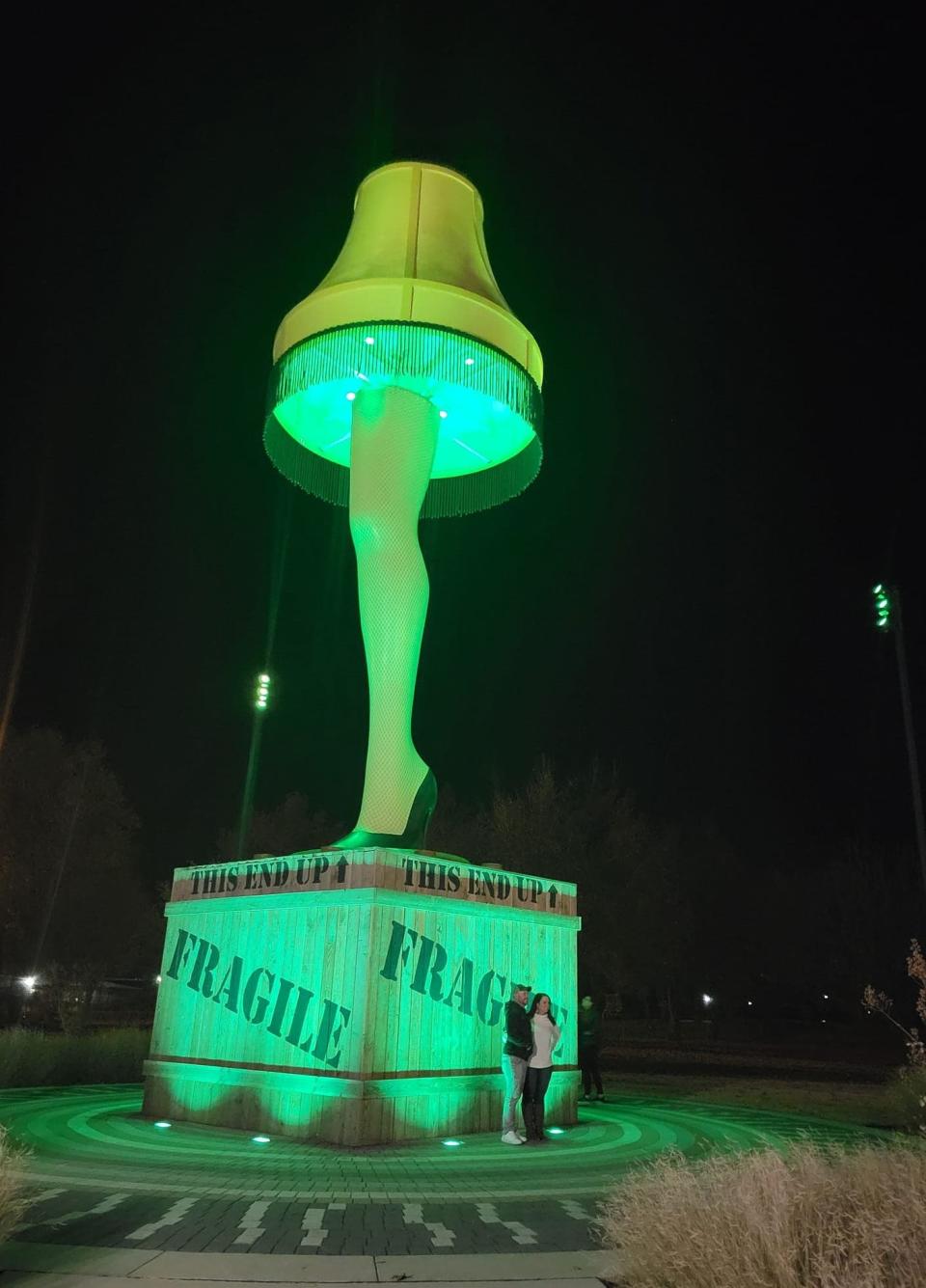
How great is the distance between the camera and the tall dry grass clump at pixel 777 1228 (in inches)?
163

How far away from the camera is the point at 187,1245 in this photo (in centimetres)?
543

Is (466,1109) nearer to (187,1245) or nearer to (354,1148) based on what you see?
(354,1148)

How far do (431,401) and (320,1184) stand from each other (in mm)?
9548

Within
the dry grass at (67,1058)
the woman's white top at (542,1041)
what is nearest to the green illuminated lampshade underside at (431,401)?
the woman's white top at (542,1041)

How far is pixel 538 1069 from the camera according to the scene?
1002 cm

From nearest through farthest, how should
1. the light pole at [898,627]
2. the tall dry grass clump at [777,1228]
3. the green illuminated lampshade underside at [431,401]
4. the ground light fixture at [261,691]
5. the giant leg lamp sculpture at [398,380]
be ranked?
the tall dry grass clump at [777,1228] → the giant leg lamp sculpture at [398,380] → the green illuminated lampshade underside at [431,401] → the light pole at [898,627] → the ground light fixture at [261,691]

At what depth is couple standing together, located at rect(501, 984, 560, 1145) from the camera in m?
9.95

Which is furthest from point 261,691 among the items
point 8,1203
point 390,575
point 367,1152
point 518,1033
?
point 8,1203

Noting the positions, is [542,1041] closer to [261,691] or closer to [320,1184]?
[320,1184]

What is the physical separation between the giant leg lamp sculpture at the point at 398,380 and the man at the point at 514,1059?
246 cm

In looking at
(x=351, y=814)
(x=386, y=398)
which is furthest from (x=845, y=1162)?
(x=351, y=814)

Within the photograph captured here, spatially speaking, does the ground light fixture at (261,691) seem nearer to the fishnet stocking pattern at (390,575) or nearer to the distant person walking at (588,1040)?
the fishnet stocking pattern at (390,575)

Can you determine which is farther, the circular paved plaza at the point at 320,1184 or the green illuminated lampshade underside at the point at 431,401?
the green illuminated lampshade underside at the point at 431,401

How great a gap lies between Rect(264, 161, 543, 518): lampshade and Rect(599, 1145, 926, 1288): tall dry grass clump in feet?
31.8
